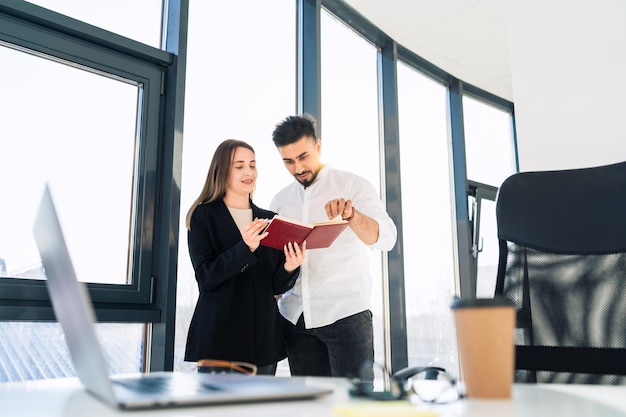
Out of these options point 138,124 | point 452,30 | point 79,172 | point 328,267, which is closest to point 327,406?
point 328,267

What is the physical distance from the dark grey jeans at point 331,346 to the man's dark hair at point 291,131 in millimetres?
691

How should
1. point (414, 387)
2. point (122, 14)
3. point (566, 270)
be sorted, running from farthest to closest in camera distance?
1. point (122, 14)
2. point (566, 270)
3. point (414, 387)

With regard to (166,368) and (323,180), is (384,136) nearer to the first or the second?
(323,180)

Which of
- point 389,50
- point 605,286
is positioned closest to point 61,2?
point 605,286

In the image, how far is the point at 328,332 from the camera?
6.16ft

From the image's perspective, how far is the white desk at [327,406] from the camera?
1.74ft

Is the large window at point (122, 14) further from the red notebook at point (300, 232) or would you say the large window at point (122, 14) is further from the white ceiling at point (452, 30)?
the white ceiling at point (452, 30)

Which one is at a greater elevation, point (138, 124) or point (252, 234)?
point (138, 124)

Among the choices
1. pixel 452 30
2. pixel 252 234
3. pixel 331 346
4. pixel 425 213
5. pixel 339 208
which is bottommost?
pixel 331 346

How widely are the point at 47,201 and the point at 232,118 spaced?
1.94 metres

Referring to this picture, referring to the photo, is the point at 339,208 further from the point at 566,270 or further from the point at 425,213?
the point at 425,213

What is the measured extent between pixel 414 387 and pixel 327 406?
203 mm

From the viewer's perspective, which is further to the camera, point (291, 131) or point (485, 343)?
point (291, 131)

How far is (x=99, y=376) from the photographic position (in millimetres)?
549
